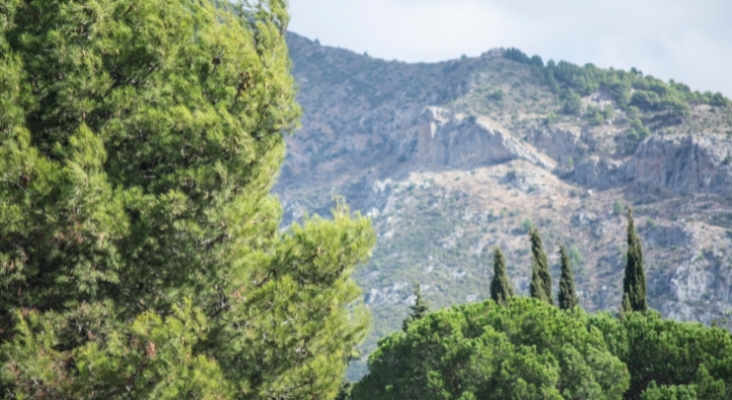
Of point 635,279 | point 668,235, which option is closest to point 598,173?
point 668,235

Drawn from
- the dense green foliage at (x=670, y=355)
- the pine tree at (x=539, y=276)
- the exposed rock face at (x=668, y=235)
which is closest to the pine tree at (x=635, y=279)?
the pine tree at (x=539, y=276)

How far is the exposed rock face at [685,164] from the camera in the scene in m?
158

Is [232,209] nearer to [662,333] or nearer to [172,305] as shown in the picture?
[172,305]

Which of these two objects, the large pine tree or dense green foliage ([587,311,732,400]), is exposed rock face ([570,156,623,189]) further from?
the large pine tree

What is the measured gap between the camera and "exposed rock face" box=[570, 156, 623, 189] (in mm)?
183875

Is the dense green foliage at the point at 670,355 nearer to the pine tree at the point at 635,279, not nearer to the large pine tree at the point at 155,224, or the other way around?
the pine tree at the point at 635,279

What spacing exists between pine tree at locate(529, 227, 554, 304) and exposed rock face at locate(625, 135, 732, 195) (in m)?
126

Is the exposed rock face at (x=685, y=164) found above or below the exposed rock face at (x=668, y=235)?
above

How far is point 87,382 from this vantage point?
8.40 m

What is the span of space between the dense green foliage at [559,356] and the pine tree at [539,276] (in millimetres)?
7940

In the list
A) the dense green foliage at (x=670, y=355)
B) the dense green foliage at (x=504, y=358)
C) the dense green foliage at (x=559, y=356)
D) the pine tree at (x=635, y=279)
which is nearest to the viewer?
the dense green foliage at (x=670, y=355)

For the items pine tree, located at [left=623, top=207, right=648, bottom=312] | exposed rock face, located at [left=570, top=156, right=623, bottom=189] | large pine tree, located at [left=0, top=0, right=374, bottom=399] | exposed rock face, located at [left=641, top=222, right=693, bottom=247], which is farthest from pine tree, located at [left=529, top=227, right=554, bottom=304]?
exposed rock face, located at [left=570, top=156, right=623, bottom=189]

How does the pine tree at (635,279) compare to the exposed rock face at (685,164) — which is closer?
the pine tree at (635,279)

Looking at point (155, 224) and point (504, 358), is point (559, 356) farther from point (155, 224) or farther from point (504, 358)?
point (155, 224)
